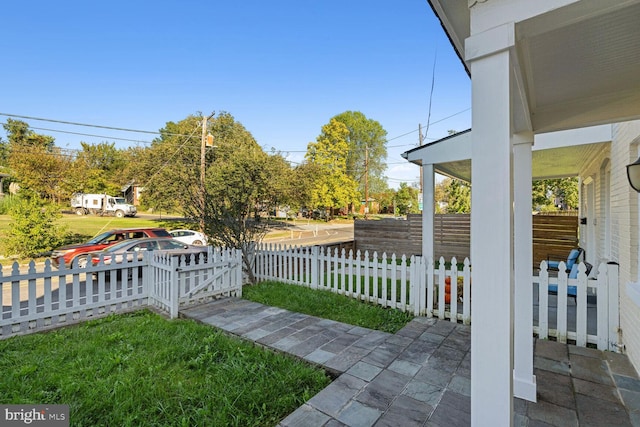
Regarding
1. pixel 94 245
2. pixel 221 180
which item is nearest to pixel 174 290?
pixel 94 245

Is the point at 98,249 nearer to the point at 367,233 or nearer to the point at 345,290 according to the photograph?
the point at 345,290

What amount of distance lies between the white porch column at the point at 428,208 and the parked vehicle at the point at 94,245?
722 centimetres

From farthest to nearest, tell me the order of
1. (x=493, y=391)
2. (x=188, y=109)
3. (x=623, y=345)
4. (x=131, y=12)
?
(x=188, y=109) → (x=131, y=12) → (x=623, y=345) → (x=493, y=391)

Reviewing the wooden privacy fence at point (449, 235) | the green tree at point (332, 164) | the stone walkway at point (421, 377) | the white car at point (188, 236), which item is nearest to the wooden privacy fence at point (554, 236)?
the wooden privacy fence at point (449, 235)

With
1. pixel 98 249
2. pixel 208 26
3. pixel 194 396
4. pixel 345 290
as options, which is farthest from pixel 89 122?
pixel 194 396

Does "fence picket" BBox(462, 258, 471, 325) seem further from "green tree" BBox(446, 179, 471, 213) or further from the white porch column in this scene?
"green tree" BBox(446, 179, 471, 213)

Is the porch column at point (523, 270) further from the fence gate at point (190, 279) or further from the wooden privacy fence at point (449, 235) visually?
the fence gate at point (190, 279)

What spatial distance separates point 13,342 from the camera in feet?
11.2

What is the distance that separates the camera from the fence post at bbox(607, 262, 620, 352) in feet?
10.5

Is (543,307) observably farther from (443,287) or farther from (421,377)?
(421,377)

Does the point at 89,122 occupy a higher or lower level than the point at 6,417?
higher

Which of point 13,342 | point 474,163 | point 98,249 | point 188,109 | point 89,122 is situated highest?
point 188,109

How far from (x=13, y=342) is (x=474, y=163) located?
511cm

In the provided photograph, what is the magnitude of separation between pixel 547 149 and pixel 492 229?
423cm
